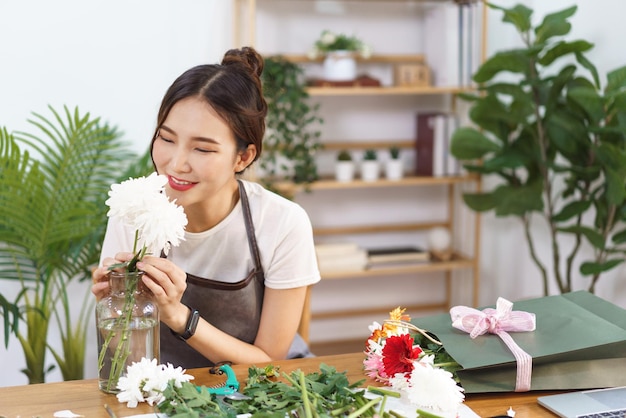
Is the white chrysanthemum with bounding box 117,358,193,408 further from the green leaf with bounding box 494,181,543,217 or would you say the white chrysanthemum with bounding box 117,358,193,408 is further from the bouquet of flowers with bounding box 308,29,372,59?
the bouquet of flowers with bounding box 308,29,372,59

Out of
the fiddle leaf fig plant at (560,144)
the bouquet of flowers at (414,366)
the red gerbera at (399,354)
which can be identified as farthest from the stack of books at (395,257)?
the red gerbera at (399,354)

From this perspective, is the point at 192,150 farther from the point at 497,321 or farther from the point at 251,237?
the point at 497,321

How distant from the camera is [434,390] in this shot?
1.21 meters

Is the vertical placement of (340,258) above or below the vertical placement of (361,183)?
below

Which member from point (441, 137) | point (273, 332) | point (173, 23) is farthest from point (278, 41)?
point (273, 332)

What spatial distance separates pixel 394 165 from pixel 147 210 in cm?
241

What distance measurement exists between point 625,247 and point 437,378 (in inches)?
80.7

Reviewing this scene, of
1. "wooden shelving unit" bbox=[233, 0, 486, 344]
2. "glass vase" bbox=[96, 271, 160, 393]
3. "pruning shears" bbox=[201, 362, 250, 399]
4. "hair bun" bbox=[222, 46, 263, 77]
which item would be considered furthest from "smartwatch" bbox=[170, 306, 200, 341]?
"wooden shelving unit" bbox=[233, 0, 486, 344]

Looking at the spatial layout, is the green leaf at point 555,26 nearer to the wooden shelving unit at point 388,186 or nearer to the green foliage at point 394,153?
the wooden shelving unit at point 388,186

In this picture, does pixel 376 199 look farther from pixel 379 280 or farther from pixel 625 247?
pixel 625 247

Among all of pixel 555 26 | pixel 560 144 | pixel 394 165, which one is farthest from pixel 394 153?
pixel 555 26

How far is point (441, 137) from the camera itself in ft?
11.8

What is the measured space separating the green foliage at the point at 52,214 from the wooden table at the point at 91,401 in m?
1.26

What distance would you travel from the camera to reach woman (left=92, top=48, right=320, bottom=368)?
5.47ft
